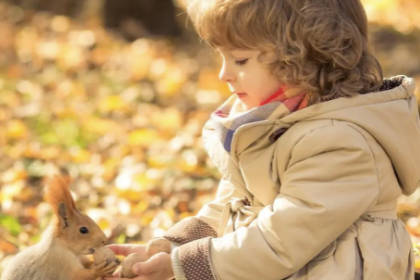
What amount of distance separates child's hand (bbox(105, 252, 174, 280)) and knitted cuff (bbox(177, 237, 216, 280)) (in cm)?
9

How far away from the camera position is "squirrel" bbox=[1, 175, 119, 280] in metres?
2.26

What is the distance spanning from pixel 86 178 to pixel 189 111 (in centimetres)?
129

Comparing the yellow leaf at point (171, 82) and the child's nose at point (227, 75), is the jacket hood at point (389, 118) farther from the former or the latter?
the yellow leaf at point (171, 82)

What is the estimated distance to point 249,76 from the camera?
2.08 meters

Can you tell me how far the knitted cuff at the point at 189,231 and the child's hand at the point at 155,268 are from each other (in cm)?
19

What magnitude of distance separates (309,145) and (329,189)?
135mm

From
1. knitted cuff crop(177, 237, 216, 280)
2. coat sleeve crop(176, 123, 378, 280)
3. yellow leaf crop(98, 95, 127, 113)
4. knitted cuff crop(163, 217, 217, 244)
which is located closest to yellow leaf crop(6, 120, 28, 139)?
yellow leaf crop(98, 95, 127, 113)

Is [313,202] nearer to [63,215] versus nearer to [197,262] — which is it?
[197,262]

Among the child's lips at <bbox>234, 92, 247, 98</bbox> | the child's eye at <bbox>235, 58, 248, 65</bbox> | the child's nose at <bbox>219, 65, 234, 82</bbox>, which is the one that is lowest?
the child's lips at <bbox>234, 92, 247, 98</bbox>

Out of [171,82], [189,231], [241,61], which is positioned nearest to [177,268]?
[189,231]

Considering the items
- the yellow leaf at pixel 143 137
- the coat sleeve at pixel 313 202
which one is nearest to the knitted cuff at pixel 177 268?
the coat sleeve at pixel 313 202

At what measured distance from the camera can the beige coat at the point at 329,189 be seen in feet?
6.35

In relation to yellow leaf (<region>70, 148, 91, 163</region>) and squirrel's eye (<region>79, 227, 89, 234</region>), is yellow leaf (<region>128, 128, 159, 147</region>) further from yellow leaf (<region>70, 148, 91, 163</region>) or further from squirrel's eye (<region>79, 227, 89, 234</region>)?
squirrel's eye (<region>79, 227, 89, 234</region>)

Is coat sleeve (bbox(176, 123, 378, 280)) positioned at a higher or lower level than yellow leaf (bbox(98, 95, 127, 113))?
higher
